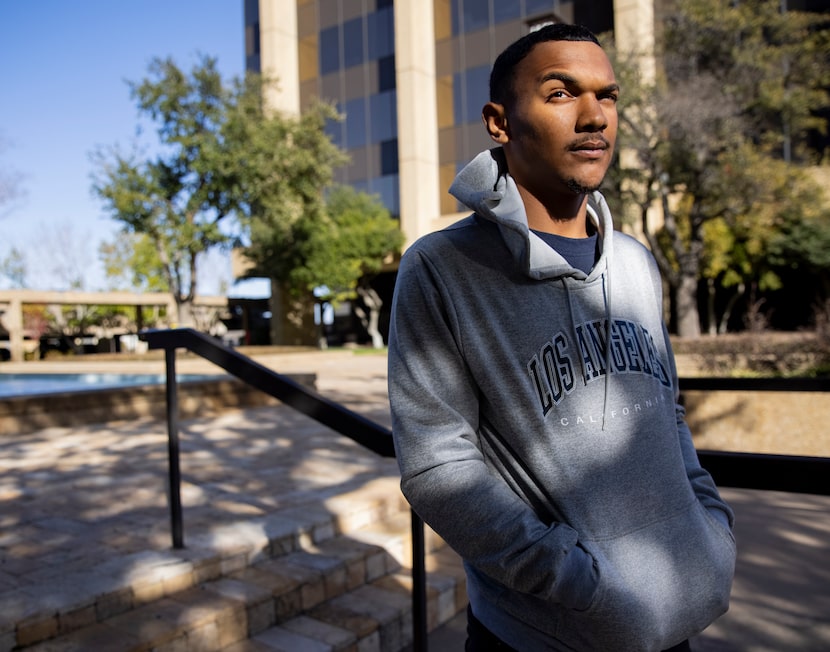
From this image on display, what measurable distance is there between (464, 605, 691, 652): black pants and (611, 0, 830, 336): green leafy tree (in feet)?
56.6

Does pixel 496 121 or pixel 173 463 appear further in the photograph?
pixel 173 463

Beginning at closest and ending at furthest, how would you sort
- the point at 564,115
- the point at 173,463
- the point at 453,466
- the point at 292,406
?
the point at 453,466, the point at 564,115, the point at 292,406, the point at 173,463

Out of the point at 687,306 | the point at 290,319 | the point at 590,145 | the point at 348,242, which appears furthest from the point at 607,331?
the point at 290,319

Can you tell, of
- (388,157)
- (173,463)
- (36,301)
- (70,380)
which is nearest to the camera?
(173,463)

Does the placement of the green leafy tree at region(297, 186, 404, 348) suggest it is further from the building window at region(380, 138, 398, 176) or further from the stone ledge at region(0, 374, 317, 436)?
the stone ledge at region(0, 374, 317, 436)

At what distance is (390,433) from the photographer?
6.88 ft

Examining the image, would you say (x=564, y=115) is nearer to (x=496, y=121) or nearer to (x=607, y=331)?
(x=496, y=121)

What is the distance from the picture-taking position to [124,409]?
756 centimetres

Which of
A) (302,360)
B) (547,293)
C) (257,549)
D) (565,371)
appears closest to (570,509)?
(565,371)

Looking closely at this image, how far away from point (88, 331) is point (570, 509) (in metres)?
35.8

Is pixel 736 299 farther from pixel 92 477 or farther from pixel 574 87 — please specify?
pixel 574 87

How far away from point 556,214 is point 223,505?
319 centimetres

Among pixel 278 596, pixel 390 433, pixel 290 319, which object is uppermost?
pixel 290 319

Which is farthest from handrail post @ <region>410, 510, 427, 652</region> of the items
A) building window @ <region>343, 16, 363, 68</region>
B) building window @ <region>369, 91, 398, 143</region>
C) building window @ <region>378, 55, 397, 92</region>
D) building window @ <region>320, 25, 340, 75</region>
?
building window @ <region>320, 25, 340, 75</region>
